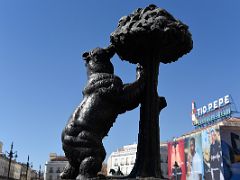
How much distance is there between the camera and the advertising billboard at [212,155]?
5356 centimetres

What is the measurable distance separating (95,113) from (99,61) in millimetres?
973

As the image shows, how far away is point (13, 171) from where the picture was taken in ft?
284

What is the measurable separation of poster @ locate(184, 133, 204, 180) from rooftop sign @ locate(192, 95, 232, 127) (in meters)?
5.30

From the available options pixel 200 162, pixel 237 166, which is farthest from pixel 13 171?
pixel 237 166

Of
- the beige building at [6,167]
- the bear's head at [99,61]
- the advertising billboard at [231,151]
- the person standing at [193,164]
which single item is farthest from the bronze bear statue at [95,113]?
the beige building at [6,167]

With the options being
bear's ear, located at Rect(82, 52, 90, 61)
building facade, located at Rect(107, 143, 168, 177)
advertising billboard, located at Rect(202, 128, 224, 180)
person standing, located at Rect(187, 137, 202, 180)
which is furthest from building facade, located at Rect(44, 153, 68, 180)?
bear's ear, located at Rect(82, 52, 90, 61)

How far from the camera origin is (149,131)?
18.1ft

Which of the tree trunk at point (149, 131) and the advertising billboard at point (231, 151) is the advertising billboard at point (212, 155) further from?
the tree trunk at point (149, 131)

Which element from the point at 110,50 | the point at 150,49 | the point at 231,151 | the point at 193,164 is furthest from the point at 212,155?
the point at 110,50

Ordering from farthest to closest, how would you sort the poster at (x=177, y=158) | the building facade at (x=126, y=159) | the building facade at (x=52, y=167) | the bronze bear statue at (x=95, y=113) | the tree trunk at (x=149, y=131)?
the building facade at (x=52, y=167)
the building facade at (x=126, y=159)
the poster at (x=177, y=158)
the tree trunk at (x=149, y=131)
the bronze bear statue at (x=95, y=113)

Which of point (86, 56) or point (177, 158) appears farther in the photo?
point (177, 158)

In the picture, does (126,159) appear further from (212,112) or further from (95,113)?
(95,113)

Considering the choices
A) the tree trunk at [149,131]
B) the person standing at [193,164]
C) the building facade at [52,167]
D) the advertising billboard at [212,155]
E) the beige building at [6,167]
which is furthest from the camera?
the building facade at [52,167]

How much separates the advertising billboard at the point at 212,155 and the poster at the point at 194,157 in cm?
130
